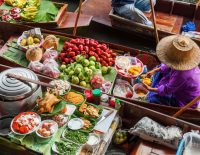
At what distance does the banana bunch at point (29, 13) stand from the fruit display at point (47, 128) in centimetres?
310

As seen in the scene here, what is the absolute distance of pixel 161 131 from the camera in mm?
4008

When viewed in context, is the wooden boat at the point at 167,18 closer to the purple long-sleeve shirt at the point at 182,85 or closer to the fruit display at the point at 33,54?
the fruit display at the point at 33,54

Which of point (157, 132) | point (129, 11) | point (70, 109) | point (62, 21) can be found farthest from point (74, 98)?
A: point (129, 11)

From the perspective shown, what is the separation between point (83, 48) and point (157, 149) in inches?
87.4

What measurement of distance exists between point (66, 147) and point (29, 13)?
3.54 m

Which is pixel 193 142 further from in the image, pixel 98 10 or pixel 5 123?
pixel 98 10

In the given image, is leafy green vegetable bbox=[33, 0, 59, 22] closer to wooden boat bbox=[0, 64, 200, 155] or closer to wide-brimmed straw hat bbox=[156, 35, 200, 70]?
wooden boat bbox=[0, 64, 200, 155]

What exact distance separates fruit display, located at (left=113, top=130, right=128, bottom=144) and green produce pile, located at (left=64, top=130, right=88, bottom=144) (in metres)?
0.66

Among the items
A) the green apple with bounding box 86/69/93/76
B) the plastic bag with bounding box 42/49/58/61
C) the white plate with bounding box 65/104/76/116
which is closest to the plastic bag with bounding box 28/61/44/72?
the plastic bag with bounding box 42/49/58/61

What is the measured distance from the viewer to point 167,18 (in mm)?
6754

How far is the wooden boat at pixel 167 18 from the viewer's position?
636 centimetres

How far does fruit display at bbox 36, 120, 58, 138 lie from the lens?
3.61 metres

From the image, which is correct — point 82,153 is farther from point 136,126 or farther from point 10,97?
point 10,97

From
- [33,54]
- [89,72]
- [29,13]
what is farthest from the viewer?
[29,13]
